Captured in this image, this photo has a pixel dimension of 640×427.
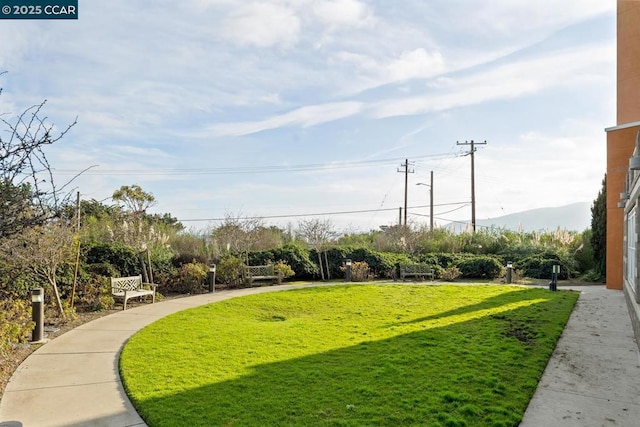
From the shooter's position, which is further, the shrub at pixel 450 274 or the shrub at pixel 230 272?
the shrub at pixel 450 274

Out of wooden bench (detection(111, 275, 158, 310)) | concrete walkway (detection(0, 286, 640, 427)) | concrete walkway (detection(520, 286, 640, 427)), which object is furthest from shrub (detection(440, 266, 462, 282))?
wooden bench (detection(111, 275, 158, 310))

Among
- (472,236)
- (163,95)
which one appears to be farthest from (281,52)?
(472,236)

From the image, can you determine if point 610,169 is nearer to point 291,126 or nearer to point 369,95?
point 369,95

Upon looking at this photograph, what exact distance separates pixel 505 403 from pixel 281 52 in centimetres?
893

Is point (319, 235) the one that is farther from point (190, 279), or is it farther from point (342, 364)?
point (342, 364)

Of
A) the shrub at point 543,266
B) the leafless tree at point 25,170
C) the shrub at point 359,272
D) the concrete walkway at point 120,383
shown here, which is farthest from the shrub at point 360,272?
the leafless tree at point 25,170

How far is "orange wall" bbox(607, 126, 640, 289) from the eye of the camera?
13008mm

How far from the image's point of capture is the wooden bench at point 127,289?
32.5 feet

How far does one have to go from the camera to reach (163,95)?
10.9 metres

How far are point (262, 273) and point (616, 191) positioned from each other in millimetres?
11382

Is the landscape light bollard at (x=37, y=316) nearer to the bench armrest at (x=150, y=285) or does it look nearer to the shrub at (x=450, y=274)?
the bench armrest at (x=150, y=285)

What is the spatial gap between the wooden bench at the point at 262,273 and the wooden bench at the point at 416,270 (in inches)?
188

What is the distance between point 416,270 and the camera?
16672mm

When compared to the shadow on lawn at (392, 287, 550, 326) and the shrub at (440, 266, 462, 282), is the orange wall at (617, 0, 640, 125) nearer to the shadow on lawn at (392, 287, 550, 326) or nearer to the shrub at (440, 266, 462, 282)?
the shadow on lawn at (392, 287, 550, 326)
